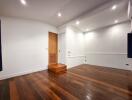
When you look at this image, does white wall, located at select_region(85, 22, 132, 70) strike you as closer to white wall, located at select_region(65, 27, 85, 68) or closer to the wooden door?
white wall, located at select_region(65, 27, 85, 68)

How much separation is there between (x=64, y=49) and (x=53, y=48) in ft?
2.88

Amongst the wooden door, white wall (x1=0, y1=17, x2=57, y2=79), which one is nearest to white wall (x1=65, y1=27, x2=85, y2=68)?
the wooden door

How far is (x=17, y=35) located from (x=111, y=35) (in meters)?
5.34

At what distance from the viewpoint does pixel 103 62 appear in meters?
5.25

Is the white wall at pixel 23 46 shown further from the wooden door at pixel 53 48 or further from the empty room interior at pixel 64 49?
the wooden door at pixel 53 48

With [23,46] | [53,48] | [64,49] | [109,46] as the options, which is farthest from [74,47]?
[23,46]

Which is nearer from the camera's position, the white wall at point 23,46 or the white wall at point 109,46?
the white wall at point 23,46

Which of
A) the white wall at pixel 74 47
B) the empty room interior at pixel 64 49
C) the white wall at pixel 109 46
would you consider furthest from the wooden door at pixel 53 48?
Result: the white wall at pixel 109 46

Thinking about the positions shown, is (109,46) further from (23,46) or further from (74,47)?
(23,46)

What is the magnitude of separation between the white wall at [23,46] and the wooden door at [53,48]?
0.38 metres

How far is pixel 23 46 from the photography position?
383cm

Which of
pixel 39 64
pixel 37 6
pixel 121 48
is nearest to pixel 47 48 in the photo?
pixel 39 64

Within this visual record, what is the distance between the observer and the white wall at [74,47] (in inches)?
189

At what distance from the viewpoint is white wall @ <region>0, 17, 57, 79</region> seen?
3375 mm
